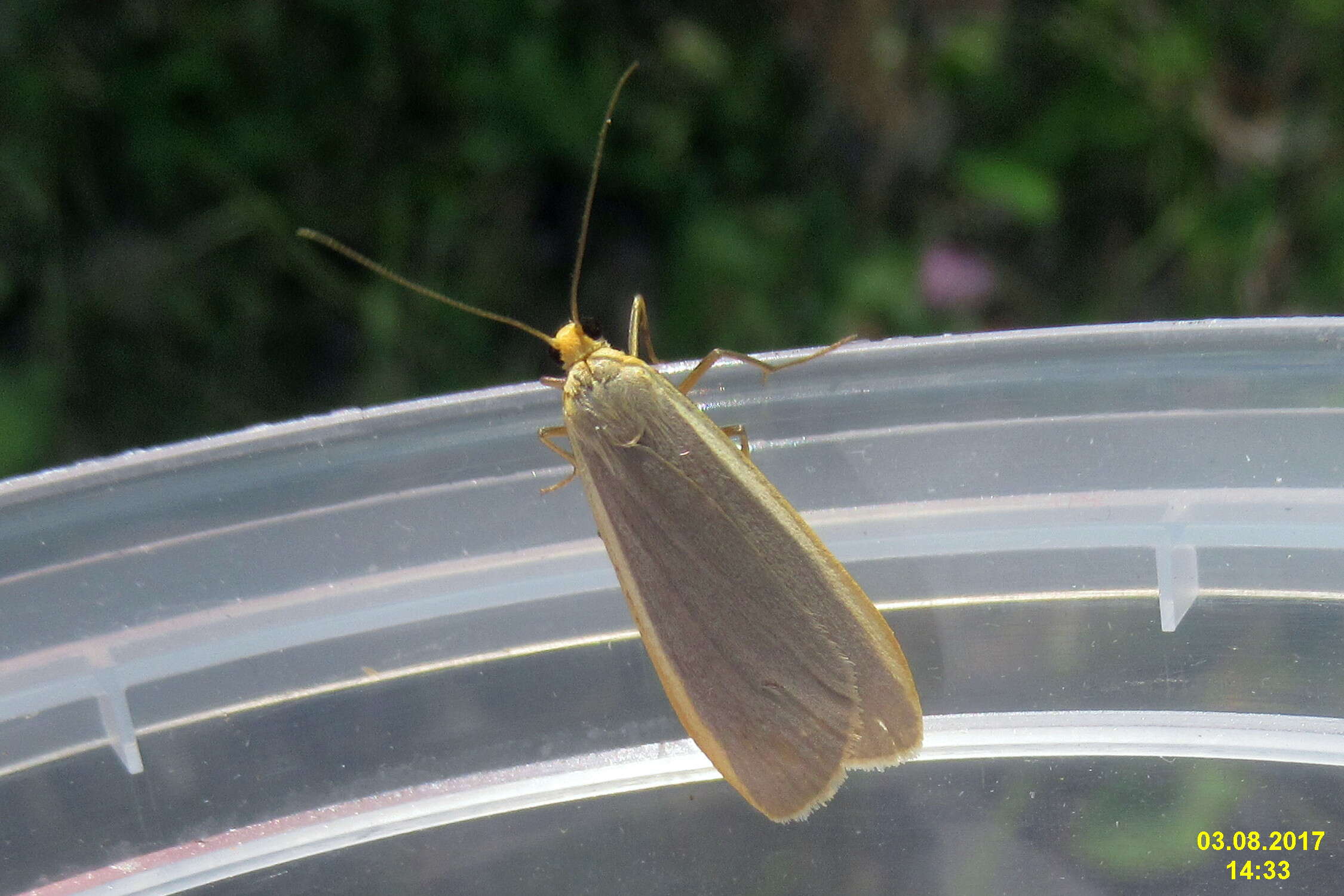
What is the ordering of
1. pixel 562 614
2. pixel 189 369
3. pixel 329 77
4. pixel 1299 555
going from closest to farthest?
pixel 1299 555 → pixel 562 614 → pixel 329 77 → pixel 189 369

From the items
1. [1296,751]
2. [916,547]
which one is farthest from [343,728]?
[1296,751]

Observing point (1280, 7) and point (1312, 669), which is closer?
point (1312, 669)

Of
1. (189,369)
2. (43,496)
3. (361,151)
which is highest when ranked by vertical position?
(361,151)

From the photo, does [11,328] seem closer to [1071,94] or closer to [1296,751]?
[1071,94]

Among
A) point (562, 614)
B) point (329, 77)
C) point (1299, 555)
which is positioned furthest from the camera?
point (329, 77)

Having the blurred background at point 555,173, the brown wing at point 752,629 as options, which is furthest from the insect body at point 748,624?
the blurred background at point 555,173

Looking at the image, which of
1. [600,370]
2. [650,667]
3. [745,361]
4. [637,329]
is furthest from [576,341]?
[650,667]
